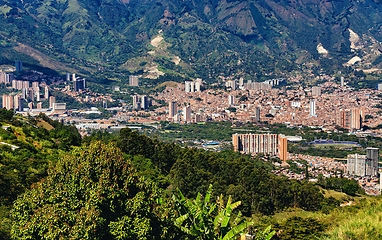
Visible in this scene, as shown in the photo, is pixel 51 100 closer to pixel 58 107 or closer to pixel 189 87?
pixel 58 107

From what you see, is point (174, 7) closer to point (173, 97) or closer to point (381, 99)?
point (173, 97)

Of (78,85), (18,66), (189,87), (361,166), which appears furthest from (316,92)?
(18,66)

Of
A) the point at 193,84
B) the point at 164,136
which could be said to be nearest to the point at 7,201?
the point at 164,136

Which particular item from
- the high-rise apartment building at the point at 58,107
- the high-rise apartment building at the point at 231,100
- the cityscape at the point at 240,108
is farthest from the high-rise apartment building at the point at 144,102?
the high-rise apartment building at the point at 231,100

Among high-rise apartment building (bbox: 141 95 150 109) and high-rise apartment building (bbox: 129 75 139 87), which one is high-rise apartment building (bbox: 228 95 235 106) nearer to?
high-rise apartment building (bbox: 141 95 150 109)

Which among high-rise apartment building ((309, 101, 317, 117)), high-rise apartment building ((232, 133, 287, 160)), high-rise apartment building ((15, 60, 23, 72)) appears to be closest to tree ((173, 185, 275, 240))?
high-rise apartment building ((232, 133, 287, 160))
